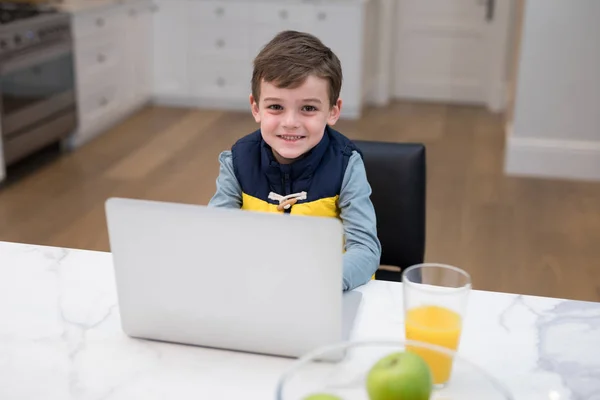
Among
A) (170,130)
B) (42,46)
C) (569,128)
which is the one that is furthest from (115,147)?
(569,128)

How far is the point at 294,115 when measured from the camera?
141 centimetres

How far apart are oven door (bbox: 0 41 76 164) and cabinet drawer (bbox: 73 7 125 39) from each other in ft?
0.62

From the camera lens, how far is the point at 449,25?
5953 mm

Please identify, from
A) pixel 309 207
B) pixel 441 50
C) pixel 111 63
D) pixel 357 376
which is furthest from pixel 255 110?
pixel 441 50

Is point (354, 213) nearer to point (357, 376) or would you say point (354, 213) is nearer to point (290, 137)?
point (290, 137)

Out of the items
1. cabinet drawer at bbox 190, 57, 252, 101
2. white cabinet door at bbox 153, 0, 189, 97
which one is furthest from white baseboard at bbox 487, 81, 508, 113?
white cabinet door at bbox 153, 0, 189, 97

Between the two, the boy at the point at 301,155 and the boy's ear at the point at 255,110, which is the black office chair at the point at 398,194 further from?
the boy's ear at the point at 255,110

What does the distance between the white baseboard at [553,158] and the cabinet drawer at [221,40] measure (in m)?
2.19

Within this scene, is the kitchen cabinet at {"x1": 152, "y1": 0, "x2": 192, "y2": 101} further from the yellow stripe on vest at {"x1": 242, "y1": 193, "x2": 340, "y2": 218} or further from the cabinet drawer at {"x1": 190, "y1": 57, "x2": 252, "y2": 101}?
the yellow stripe on vest at {"x1": 242, "y1": 193, "x2": 340, "y2": 218}

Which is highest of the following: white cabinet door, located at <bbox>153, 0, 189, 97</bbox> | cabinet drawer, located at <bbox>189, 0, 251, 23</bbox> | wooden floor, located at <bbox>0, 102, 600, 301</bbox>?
cabinet drawer, located at <bbox>189, 0, 251, 23</bbox>

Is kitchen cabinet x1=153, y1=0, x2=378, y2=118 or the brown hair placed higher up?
the brown hair

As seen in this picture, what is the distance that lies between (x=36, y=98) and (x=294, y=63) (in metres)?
3.18

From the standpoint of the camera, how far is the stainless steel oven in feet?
12.8

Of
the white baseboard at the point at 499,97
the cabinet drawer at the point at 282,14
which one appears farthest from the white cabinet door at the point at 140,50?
the white baseboard at the point at 499,97
